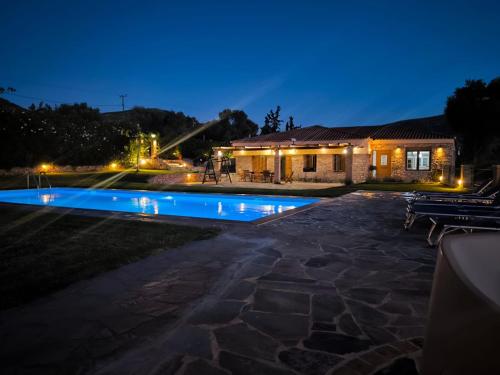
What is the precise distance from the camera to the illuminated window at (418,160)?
71.1 ft

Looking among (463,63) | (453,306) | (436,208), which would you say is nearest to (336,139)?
(436,208)

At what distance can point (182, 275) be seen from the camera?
4094mm

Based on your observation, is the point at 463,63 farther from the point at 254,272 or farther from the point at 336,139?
the point at 254,272

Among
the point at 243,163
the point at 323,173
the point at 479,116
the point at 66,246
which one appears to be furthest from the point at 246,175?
the point at 479,116

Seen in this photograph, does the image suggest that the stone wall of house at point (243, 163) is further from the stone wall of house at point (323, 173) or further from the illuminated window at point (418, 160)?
the illuminated window at point (418, 160)

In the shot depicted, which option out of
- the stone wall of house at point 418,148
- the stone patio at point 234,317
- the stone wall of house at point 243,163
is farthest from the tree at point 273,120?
the stone patio at point 234,317

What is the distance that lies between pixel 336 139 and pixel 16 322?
2203cm

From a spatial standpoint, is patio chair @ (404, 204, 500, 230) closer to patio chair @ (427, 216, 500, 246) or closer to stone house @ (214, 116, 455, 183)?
patio chair @ (427, 216, 500, 246)

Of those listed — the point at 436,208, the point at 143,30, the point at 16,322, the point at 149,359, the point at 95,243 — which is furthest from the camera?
the point at 143,30

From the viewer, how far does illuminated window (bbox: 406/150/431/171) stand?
71.1 feet

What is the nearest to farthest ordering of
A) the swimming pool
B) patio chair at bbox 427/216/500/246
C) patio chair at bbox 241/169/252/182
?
patio chair at bbox 427/216/500/246 < the swimming pool < patio chair at bbox 241/169/252/182

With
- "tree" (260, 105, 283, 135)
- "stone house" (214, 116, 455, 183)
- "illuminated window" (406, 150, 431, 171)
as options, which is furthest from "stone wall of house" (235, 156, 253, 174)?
"tree" (260, 105, 283, 135)

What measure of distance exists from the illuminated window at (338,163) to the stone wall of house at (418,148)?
2.21 metres

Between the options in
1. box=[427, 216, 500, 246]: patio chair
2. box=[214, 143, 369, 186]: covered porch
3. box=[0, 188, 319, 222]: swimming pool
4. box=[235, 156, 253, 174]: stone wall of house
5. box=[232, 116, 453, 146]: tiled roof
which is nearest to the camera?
box=[427, 216, 500, 246]: patio chair
